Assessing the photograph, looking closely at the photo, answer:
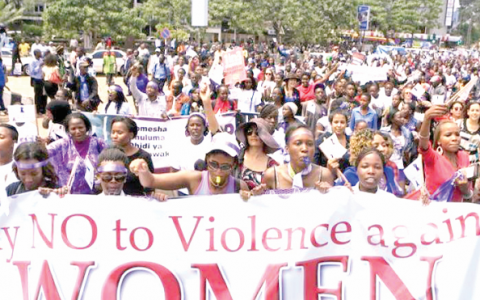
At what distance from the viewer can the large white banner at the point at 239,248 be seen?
3406mm

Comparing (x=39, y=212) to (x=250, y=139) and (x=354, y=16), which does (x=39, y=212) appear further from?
(x=354, y=16)

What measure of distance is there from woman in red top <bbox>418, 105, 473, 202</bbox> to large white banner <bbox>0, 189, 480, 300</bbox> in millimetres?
433

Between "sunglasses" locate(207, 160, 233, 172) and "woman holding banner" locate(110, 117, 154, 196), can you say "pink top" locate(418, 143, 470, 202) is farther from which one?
"woman holding banner" locate(110, 117, 154, 196)

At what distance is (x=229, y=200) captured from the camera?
11.6 ft

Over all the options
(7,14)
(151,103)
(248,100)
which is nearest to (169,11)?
(7,14)

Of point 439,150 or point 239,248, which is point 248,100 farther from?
point 239,248

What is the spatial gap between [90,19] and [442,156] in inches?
1267

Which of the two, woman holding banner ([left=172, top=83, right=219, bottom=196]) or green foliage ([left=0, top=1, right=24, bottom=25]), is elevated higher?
green foliage ([left=0, top=1, right=24, bottom=25])

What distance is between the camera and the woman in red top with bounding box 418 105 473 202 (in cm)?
391

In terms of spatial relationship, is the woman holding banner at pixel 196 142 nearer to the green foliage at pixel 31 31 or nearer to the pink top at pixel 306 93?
the pink top at pixel 306 93

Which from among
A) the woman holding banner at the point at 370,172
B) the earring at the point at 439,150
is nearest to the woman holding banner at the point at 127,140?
Answer: the woman holding banner at the point at 370,172

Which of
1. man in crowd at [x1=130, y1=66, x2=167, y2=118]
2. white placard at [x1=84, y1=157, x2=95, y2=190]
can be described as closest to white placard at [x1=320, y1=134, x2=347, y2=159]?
white placard at [x1=84, y1=157, x2=95, y2=190]

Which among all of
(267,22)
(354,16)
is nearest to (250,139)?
(267,22)

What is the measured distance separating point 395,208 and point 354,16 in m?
55.8
